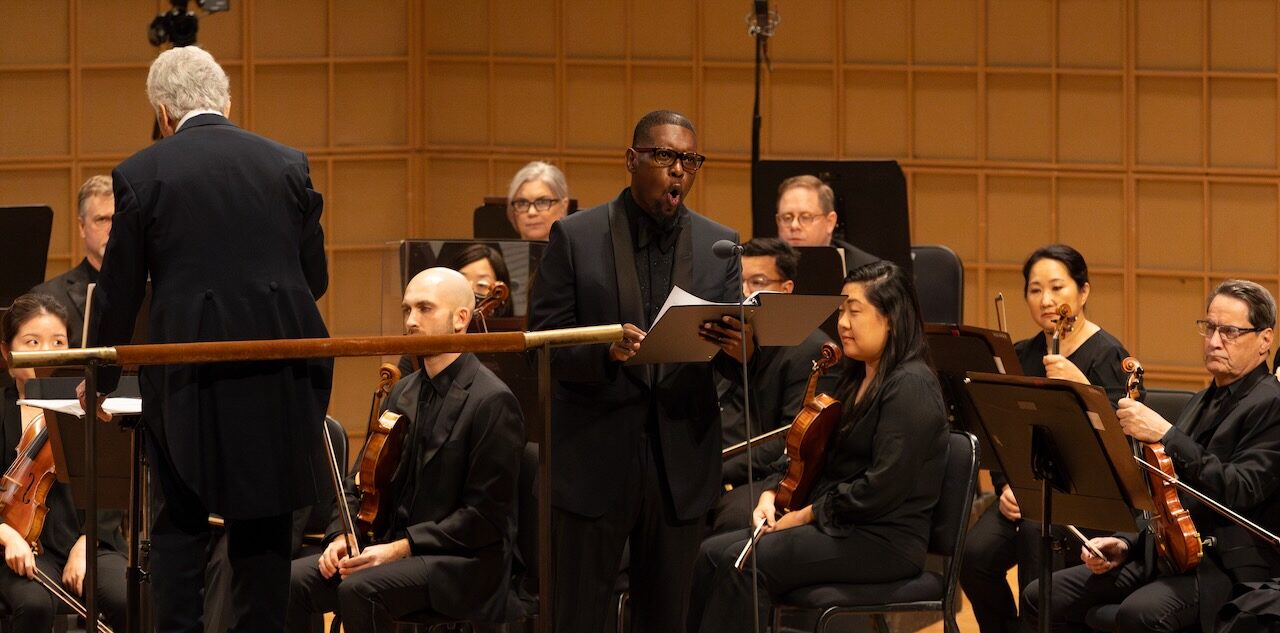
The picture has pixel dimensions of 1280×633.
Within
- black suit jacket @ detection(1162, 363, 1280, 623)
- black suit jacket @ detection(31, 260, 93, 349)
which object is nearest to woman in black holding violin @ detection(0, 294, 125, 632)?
black suit jacket @ detection(31, 260, 93, 349)

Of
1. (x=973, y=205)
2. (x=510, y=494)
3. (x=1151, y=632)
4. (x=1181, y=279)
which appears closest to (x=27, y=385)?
(x=510, y=494)

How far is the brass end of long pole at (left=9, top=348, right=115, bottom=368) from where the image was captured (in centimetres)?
294

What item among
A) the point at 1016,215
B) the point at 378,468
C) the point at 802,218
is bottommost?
the point at 378,468

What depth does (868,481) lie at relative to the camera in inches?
157

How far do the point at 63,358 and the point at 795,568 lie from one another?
1.93 meters

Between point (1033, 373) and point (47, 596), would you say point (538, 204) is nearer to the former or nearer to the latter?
point (1033, 373)

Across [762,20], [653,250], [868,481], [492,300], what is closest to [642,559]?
[653,250]

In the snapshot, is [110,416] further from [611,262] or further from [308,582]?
[611,262]

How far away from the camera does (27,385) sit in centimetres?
400

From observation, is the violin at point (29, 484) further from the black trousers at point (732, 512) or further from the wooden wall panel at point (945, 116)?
the wooden wall panel at point (945, 116)

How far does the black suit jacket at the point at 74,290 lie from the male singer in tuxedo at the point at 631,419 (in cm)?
195

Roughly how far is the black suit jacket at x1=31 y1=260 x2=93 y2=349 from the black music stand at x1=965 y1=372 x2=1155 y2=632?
2.76 m

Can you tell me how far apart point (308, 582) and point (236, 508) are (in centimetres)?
117

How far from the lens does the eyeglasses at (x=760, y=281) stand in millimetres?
4719
